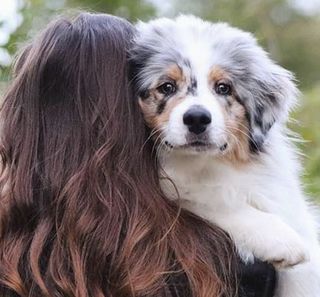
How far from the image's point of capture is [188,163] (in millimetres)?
2625

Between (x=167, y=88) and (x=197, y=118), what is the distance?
0.45ft

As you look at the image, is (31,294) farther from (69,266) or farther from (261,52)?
(261,52)

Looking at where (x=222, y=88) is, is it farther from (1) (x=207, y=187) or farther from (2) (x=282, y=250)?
(2) (x=282, y=250)

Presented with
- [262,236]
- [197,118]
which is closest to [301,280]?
[262,236]

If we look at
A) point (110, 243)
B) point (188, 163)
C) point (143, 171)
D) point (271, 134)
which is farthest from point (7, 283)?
point (271, 134)

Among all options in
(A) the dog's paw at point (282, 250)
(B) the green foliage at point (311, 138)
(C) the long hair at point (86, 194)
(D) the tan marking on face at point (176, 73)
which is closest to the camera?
(C) the long hair at point (86, 194)

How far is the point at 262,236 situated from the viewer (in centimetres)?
250

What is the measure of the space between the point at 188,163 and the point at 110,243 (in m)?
0.44

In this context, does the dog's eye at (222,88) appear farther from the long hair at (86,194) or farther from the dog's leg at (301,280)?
the dog's leg at (301,280)

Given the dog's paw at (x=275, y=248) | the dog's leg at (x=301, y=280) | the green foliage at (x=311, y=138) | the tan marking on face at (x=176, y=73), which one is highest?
the tan marking on face at (x=176, y=73)

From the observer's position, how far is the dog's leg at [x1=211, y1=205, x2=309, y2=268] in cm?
244

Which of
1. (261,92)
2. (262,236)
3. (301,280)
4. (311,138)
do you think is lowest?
(311,138)

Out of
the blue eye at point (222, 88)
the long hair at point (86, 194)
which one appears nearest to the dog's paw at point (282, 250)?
the long hair at point (86, 194)

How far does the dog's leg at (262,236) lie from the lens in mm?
2438
